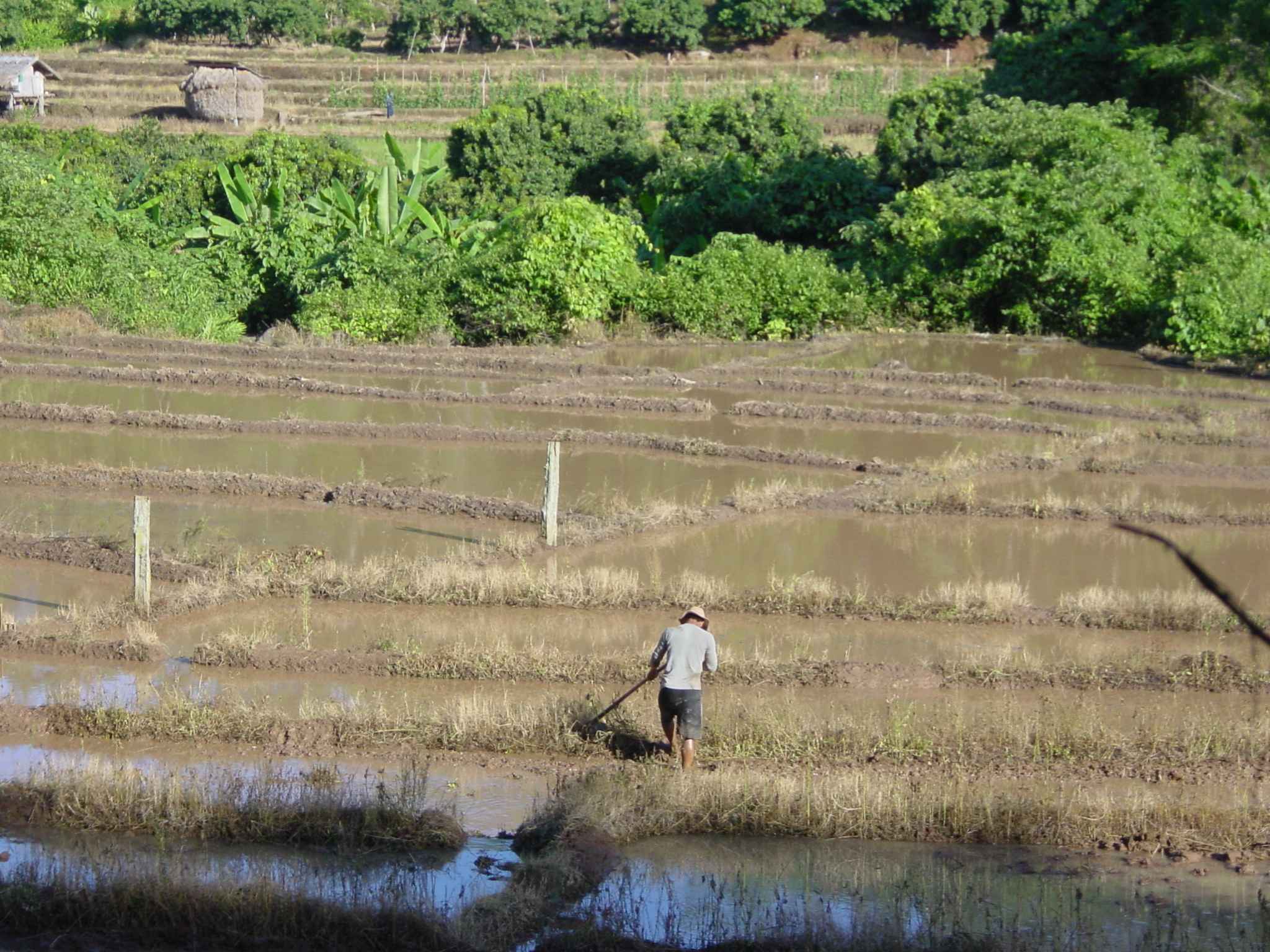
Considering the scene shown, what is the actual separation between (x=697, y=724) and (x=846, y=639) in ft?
9.99

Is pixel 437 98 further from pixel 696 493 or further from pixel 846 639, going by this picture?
pixel 846 639

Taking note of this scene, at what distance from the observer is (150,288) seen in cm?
2341

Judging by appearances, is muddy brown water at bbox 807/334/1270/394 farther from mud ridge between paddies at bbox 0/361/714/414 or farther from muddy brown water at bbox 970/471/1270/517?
muddy brown water at bbox 970/471/1270/517

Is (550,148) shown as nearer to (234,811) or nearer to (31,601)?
(31,601)

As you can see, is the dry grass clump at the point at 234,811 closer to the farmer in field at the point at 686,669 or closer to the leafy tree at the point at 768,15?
the farmer in field at the point at 686,669

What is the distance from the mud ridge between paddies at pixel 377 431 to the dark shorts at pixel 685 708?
8.38m

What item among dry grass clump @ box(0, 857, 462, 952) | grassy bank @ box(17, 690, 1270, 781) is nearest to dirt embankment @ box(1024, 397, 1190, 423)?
grassy bank @ box(17, 690, 1270, 781)

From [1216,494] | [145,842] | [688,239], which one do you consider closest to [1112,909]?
[145,842]

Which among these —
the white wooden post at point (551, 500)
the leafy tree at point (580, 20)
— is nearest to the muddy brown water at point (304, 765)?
the white wooden post at point (551, 500)

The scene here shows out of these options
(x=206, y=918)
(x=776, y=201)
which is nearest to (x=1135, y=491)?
(x=206, y=918)

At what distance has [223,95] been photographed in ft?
123

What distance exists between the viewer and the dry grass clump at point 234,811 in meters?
6.94

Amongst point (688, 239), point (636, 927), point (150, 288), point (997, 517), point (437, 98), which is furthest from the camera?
point (437, 98)

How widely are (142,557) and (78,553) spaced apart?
1.91m
